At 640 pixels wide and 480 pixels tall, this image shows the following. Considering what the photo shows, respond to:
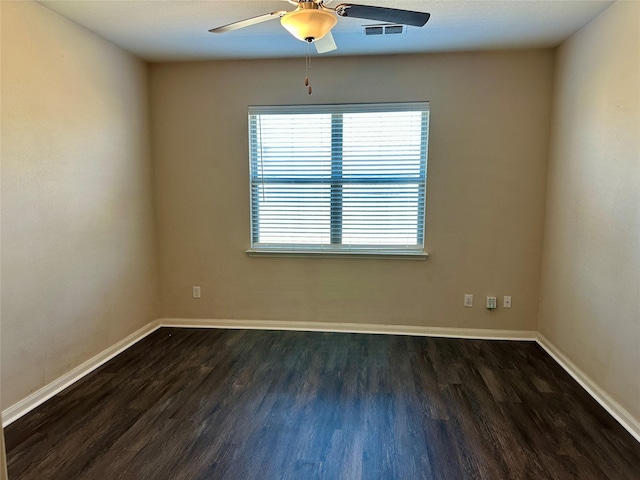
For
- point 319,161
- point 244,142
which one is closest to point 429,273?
point 319,161

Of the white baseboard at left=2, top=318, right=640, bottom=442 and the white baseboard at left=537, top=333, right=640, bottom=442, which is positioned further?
the white baseboard at left=2, top=318, right=640, bottom=442

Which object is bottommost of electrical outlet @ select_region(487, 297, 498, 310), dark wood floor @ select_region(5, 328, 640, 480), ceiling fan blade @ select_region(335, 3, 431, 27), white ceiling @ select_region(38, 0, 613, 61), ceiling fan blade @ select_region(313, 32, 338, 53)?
dark wood floor @ select_region(5, 328, 640, 480)

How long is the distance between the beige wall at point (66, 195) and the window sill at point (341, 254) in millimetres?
1142

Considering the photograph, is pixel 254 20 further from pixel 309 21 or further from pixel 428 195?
pixel 428 195

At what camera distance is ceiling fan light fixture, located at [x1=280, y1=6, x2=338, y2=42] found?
175cm

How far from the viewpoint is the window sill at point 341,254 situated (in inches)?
140

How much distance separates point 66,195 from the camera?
2.66 metres

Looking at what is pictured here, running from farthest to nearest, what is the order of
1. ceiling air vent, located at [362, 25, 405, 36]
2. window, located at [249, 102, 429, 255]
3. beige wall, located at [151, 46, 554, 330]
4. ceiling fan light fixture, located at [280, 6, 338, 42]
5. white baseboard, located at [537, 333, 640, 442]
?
window, located at [249, 102, 429, 255]
beige wall, located at [151, 46, 554, 330]
ceiling air vent, located at [362, 25, 405, 36]
white baseboard, located at [537, 333, 640, 442]
ceiling fan light fixture, located at [280, 6, 338, 42]

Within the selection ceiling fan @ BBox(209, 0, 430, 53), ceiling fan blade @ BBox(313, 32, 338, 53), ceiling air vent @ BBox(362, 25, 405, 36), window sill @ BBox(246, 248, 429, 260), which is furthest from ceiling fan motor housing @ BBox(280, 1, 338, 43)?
window sill @ BBox(246, 248, 429, 260)

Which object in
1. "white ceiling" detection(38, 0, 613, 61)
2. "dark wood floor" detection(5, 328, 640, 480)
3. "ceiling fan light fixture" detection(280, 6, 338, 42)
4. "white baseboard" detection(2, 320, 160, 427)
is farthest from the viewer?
"white ceiling" detection(38, 0, 613, 61)

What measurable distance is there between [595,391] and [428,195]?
6.23 feet

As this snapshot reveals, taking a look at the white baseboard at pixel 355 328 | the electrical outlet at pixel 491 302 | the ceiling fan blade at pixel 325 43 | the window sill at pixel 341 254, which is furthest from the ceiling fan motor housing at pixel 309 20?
the electrical outlet at pixel 491 302

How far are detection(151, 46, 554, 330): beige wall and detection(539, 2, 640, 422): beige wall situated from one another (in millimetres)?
272

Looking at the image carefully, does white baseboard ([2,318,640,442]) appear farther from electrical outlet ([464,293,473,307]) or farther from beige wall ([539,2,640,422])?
electrical outlet ([464,293,473,307])
